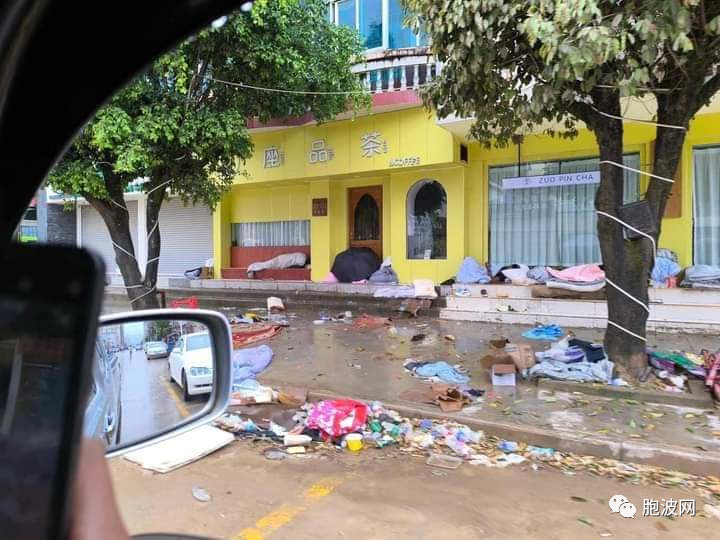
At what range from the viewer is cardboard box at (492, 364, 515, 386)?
18.7ft

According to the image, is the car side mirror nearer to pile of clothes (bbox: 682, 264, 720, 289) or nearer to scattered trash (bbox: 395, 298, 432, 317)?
scattered trash (bbox: 395, 298, 432, 317)

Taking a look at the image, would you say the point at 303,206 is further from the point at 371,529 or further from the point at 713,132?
the point at 371,529

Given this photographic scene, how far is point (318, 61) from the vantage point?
364 inches

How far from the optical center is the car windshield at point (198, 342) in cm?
175

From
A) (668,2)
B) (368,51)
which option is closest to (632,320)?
(668,2)

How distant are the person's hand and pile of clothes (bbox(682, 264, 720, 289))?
9.58 m

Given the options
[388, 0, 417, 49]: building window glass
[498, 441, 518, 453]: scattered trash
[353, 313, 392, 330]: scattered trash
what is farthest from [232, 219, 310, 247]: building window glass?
[498, 441, 518, 453]: scattered trash

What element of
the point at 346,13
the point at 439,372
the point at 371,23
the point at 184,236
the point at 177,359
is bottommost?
the point at 439,372

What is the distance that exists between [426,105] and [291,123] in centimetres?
671

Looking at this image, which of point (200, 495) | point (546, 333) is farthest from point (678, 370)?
point (200, 495)

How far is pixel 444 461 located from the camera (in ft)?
13.4

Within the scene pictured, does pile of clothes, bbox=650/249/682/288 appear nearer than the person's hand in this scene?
No

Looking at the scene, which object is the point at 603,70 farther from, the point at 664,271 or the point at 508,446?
the point at 664,271

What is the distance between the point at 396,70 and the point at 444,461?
884 centimetres
